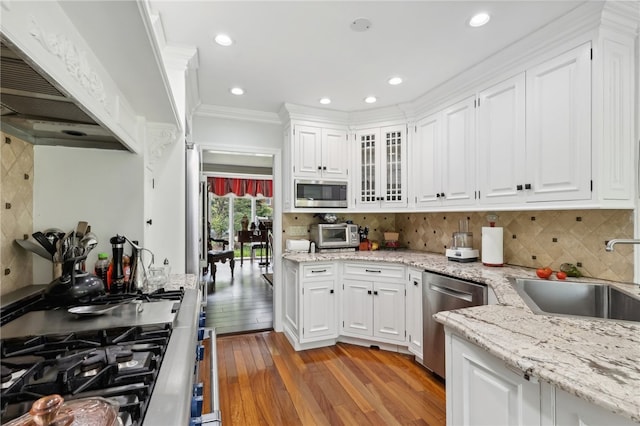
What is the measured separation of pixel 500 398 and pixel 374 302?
1.92 meters

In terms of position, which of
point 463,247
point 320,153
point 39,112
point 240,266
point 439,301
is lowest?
point 240,266

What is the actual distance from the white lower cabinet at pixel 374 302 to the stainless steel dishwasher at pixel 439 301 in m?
0.30

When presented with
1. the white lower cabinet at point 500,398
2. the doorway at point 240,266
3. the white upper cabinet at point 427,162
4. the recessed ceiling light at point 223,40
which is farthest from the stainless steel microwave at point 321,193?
the white lower cabinet at point 500,398

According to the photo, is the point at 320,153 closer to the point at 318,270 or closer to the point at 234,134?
the point at 234,134

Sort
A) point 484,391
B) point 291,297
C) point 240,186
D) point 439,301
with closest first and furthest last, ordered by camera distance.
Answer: point 484,391 < point 439,301 < point 291,297 < point 240,186

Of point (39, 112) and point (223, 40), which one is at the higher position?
point (223, 40)

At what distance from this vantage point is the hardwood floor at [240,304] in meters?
3.55

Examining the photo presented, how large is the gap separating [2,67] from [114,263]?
1.10 m

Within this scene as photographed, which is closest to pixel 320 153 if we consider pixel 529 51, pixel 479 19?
pixel 479 19

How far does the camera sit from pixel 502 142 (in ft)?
7.14

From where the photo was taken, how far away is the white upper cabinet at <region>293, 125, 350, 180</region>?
3.19 meters

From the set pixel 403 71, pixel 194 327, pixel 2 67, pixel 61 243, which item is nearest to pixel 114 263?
pixel 61 243

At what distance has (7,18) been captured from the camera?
60 centimetres

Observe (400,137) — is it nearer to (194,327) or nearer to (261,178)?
(194,327)
